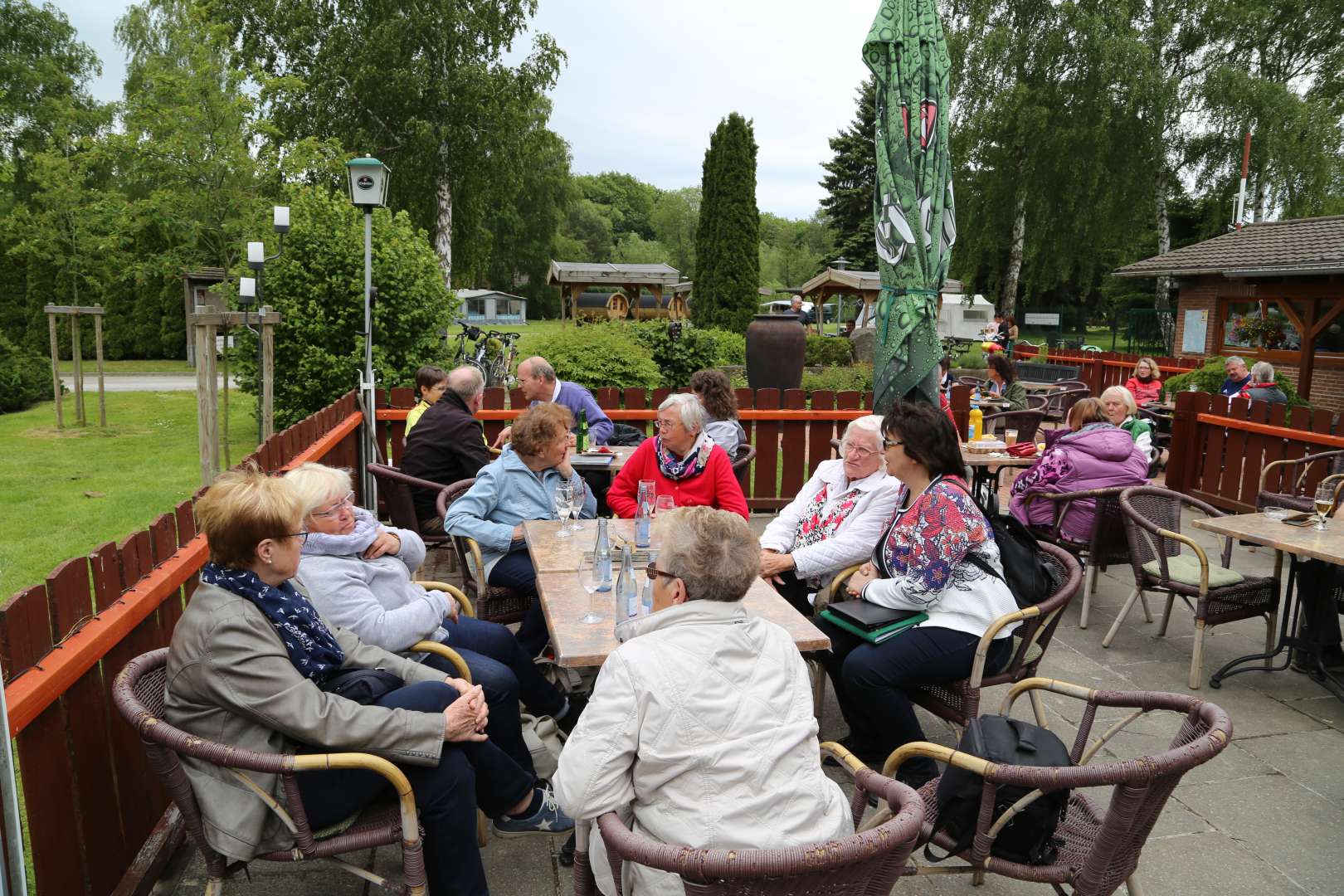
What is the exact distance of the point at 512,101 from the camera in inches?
813

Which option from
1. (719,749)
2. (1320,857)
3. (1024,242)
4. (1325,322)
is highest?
(1024,242)

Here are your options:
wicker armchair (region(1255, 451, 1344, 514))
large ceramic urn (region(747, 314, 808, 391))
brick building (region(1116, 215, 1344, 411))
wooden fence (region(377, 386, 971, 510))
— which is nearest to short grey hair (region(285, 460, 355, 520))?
wooden fence (region(377, 386, 971, 510))

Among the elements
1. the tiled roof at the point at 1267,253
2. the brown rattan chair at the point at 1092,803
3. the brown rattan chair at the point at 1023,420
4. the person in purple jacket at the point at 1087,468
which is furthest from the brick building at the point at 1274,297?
the brown rattan chair at the point at 1092,803

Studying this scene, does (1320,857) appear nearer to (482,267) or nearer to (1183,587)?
(1183,587)

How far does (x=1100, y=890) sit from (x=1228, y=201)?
3083 cm

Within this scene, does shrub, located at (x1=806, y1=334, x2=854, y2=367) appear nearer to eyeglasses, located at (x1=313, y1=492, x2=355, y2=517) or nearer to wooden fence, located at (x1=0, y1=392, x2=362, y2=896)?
eyeglasses, located at (x1=313, y1=492, x2=355, y2=517)

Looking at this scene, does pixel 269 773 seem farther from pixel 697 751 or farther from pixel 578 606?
pixel 578 606

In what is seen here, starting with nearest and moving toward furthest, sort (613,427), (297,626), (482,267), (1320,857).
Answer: (297,626) < (1320,857) < (613,427) < (482,267)

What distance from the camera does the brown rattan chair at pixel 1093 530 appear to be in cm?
500

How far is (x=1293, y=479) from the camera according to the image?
7230 mm

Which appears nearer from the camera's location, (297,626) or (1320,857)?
(297,626)

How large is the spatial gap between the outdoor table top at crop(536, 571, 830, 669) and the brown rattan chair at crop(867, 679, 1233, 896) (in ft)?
1.94

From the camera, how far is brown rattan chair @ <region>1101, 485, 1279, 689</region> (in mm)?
4277

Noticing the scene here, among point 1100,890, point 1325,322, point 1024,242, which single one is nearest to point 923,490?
point 1100,890
